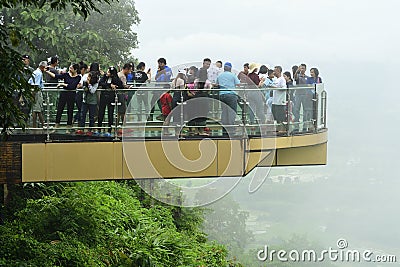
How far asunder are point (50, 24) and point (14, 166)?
463 inches

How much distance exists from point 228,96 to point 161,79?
3.83 ft

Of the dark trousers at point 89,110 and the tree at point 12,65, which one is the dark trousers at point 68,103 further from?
the tree at point 12,65

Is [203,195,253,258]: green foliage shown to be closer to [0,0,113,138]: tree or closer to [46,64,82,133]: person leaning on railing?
[46,64,82,133]: person leaning on railing

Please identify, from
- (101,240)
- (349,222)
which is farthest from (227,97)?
(349,222)

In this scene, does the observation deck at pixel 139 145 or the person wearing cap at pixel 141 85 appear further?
the person wearing cap at pixel 141 85

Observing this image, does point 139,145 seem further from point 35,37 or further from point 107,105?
point 35,37

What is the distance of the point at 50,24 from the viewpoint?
21703 mm

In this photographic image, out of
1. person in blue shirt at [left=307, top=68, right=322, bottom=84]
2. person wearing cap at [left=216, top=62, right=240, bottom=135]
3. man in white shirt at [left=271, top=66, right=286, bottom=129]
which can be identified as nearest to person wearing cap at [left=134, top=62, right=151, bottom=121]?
person wearing cap at [left=216, top=62, right=240, bottom=135]

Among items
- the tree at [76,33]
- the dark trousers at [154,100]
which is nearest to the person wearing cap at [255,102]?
the dark trousers at [154,100]

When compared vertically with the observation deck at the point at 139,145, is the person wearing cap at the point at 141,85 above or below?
above

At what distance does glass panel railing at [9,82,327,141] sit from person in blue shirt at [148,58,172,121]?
0.05ft

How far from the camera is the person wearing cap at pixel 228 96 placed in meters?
11.5

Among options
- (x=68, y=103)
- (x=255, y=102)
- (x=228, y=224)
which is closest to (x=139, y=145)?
(x=68, y=103)

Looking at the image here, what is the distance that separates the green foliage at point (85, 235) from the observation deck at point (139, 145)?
1.11 metres
